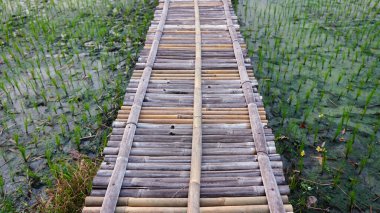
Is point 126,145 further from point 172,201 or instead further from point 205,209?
point 205,209

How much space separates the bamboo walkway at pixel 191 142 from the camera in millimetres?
2604

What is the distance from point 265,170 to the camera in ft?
9.27

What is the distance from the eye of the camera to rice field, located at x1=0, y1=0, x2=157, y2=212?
3.58 metres

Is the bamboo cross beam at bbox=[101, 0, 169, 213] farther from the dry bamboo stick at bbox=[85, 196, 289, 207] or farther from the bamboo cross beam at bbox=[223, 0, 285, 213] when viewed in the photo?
the bamboo cross beam at bbox=[223, 0, 285, 213]

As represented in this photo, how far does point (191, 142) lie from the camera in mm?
3209

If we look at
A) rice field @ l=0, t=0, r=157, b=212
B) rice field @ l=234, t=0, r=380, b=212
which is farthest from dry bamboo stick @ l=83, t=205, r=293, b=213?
rice field @ l=0, t=0, r=157, b=212

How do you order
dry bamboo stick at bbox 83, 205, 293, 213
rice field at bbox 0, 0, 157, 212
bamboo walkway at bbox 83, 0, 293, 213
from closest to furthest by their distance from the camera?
dry bamboo stick at bbox 83, 205, 293, 213 < bamboo walkway at bbox 83, 0, 293, 213 < rice field at bbox 0, 0, 157, 212

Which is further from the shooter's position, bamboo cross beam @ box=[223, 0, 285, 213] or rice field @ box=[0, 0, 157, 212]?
rice field @ box=[0, 0, 157, 212]

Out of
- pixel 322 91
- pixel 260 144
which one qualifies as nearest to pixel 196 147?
pixel 260 144

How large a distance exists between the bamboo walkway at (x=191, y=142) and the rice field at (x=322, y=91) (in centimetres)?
64

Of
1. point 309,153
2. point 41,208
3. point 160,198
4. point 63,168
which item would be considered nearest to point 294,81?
point 309,153

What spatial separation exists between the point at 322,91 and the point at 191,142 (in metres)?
2.37

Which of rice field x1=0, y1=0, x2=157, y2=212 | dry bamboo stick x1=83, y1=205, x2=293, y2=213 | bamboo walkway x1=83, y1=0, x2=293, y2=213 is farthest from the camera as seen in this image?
rice field x1=0, y1=0, x2=157, y2=212

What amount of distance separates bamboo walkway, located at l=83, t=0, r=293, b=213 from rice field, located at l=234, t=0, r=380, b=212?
25.0 inches
